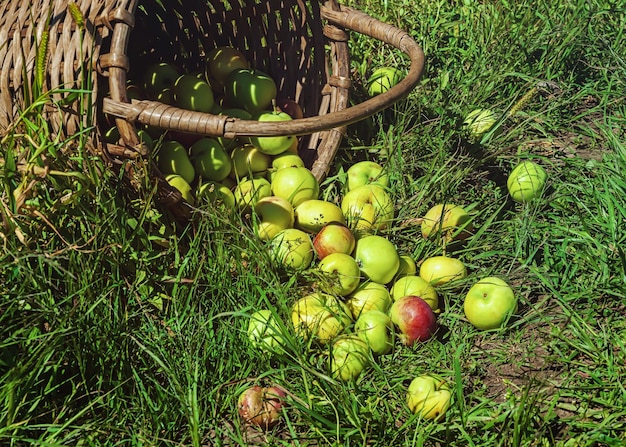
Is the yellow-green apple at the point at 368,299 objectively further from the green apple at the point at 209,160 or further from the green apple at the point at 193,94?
the green apple at the point at 193,94

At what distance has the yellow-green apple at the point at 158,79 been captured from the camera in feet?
10.7

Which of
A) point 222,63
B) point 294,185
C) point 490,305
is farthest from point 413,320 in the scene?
point 222,63

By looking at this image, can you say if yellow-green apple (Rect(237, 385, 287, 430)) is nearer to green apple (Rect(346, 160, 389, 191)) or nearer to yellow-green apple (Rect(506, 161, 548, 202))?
green apple (Rect(346, 160, 389, 191))

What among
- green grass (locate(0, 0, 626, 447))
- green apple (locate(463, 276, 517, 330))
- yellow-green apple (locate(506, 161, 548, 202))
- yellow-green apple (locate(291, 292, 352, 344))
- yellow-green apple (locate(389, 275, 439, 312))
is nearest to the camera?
green grass (locate(0, 0, 626, 447))

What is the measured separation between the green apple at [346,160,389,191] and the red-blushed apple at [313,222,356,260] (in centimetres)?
44

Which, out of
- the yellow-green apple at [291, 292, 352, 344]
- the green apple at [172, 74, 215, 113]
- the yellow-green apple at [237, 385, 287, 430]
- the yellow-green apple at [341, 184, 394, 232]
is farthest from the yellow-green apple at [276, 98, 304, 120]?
the yellow-green apple at [237, 385, 287, 430]

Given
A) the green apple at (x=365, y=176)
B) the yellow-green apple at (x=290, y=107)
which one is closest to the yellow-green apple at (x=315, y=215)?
the green apple at (x=365, y=176)

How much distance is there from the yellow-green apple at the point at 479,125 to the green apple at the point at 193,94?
114cm

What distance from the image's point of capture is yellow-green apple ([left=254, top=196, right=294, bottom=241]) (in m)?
2.80

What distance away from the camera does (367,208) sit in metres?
2.94

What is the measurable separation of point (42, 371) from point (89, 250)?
1.19 ft

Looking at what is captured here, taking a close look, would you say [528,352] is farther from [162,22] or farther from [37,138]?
[162,22]

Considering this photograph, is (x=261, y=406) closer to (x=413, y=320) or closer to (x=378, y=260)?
(x=413, y=320)

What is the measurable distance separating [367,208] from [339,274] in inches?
18.1
